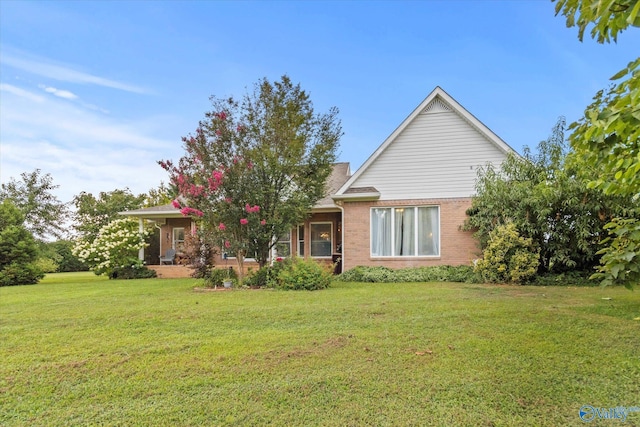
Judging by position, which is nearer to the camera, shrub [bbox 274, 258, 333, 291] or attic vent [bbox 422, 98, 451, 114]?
shrub [bbox 274, 258, 333, 291]

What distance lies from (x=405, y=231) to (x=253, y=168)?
642 centimetres

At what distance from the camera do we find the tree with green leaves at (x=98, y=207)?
37969 mm

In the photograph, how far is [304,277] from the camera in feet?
36.0

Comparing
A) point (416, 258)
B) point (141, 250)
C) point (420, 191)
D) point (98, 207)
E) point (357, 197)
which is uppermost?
point (98, 207)

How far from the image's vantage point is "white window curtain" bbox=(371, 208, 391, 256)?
47.5 feet

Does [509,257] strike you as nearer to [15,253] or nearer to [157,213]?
[157,213]

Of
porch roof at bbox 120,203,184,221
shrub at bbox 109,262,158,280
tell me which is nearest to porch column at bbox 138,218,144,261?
porch roof at bbox 120,203,184,221

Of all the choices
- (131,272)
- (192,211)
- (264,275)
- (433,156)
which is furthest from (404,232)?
(131,272)

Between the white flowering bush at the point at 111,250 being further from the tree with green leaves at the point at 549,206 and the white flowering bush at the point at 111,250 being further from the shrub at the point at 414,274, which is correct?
the tree with green leaves at the point at 549,206

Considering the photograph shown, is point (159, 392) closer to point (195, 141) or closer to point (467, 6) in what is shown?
point (195, 141)

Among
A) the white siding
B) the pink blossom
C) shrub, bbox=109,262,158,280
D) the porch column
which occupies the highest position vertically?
the white siding

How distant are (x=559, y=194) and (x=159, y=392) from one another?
1134 centimetres

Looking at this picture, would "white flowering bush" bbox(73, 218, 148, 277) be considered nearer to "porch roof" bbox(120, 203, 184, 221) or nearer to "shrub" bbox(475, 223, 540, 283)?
"porch roof" bbox(120, 203, 184, 221)

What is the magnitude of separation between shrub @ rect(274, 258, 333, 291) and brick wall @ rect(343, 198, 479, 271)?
134 inches
